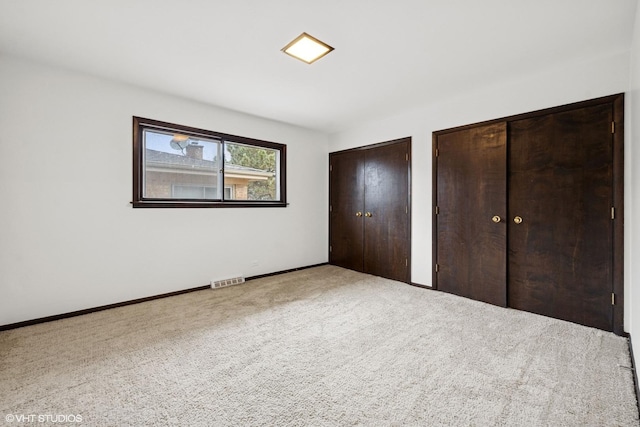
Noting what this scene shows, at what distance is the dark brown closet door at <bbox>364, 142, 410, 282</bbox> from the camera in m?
3.85

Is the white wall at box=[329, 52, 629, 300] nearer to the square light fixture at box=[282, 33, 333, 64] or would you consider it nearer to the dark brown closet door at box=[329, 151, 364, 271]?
the dark brown closet door at box=[329, 151, 364, 271]

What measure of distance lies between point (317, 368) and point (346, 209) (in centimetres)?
307

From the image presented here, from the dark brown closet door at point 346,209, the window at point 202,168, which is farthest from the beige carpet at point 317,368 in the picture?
the dark brown closet door at point 346,209

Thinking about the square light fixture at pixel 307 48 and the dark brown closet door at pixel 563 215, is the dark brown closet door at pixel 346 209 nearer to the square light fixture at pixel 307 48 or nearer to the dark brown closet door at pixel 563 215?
the dark brown closet door at pixel 563 215

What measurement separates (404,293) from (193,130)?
3278mm

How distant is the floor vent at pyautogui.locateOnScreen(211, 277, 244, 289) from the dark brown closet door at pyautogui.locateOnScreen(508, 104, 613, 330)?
324 cm

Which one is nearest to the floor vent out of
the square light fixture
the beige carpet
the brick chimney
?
the beige carpet

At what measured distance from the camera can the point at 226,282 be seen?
3693 millimetres

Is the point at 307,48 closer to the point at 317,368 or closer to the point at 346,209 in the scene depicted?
the point at 317,368

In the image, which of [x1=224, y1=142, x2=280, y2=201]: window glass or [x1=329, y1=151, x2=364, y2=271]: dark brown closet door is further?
[x1=329, y1=151, x2=364, y2=271]: dark brown closet door

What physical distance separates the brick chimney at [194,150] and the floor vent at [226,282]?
5.34ft

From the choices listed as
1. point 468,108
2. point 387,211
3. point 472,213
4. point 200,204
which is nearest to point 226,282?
point 200,204

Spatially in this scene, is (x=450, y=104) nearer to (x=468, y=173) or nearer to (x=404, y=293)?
(x=468, y=173)

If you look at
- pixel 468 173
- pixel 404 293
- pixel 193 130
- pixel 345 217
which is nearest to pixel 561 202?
pixel 468 173
